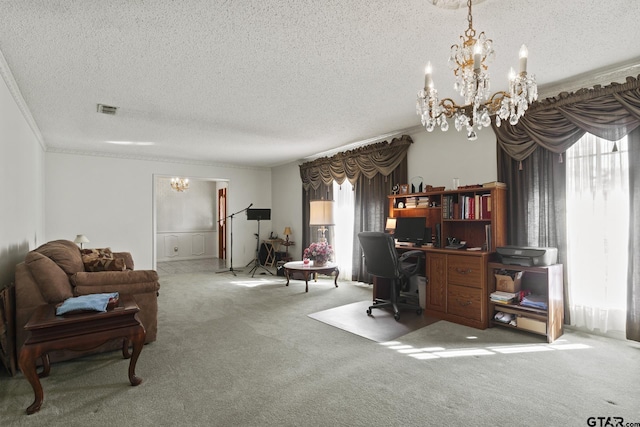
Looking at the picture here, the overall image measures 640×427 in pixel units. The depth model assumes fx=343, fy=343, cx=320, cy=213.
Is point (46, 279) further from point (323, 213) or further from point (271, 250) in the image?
point (271, 250)

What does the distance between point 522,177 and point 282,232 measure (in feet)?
19.3

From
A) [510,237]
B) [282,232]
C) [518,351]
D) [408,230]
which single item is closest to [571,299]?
[510,237]

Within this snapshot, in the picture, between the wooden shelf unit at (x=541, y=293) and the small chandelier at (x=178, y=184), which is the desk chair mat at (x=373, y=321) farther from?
the small chandelier at (x=178, y=184)

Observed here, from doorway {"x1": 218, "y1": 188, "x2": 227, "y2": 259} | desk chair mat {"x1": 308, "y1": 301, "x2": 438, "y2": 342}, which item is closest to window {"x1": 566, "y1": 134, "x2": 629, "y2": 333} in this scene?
desk chair mat {"x1": 308, "y1": 301, "x2": 438, "y2": 342}

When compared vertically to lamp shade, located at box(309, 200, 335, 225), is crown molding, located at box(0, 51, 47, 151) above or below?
above

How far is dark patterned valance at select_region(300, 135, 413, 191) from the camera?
5516 mm

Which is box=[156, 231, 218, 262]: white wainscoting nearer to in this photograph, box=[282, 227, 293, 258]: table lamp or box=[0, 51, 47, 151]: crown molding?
box=[282, 227, 293, 258]: table lamp

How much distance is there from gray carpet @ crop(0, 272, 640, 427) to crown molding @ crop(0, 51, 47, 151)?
8.42ft

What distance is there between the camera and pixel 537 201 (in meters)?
3.84

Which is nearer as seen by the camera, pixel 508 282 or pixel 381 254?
pixel 508 282

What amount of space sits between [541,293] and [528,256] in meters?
0.65

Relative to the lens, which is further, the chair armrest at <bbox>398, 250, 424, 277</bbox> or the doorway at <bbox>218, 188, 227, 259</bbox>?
the doorway at <bbox>218, 188, 227, 259</bbox>

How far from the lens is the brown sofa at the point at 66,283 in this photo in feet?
9.00

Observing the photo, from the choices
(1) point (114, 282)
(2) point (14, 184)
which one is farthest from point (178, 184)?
(1) point (114, 282)
